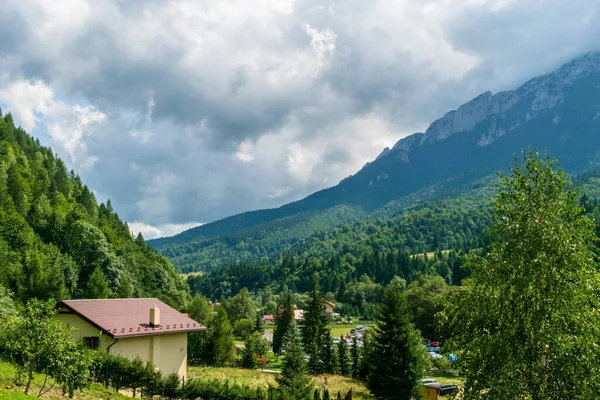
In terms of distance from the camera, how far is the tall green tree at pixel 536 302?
41.3 feet

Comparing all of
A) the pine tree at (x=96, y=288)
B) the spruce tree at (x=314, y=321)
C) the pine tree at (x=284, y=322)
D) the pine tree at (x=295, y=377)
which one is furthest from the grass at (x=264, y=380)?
the pine tree at (x=284, y=322)

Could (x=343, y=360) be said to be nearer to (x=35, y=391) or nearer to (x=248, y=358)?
(x=248, y=358)

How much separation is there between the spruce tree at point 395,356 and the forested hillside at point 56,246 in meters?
45.0

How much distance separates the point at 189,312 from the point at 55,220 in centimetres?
3207

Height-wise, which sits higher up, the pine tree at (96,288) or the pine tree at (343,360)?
the pine tree at (96,288)


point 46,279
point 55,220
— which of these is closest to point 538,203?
point 46,279

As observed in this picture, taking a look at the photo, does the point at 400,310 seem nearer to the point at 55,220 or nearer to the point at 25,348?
the point at 25,348

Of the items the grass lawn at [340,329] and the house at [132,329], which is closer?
the house at [132,329]

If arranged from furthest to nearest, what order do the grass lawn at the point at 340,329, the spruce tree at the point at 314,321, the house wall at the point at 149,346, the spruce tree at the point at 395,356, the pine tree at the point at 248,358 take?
the grass lawn at the point at 340,329
the spruce tree at the point at 314,321
the pine tree at the point at 248,358
the spruce tree at the point at 395,356
the house wall at the point at 149,346

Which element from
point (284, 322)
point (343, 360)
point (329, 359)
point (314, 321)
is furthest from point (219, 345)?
point (284, 322)

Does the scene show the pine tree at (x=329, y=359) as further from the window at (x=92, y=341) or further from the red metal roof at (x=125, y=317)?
the window at (x=92, y=341)

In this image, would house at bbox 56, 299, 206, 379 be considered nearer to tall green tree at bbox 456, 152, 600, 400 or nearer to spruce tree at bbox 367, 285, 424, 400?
spruce tree at bbox 367, 285, 424, 400

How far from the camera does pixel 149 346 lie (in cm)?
3156

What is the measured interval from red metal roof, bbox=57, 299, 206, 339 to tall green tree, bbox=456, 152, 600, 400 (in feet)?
76.7
